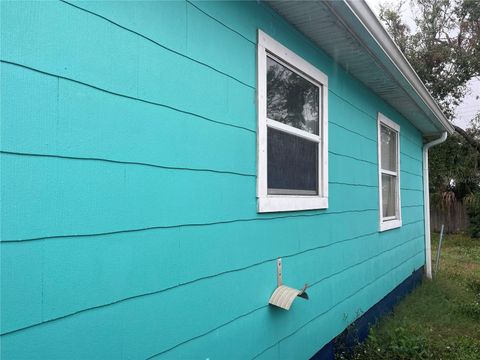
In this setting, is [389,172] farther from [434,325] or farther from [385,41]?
[385,41]

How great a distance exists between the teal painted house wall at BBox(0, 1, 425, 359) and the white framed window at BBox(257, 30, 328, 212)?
0.32ft

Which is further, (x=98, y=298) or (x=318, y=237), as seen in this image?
(x=318, y=237)

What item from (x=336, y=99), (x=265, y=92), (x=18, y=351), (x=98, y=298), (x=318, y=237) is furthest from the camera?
(x=336, y=99)

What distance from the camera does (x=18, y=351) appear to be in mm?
1211

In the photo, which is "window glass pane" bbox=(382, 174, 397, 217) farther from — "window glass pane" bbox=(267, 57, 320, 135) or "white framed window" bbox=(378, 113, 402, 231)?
"window glass pane" bbox=(267, 57, 320, 135)

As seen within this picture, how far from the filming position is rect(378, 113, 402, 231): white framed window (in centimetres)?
497

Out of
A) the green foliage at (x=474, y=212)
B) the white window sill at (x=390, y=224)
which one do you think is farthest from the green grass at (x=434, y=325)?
the green foliage at (x=474, y=212)

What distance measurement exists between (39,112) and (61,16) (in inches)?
13.7

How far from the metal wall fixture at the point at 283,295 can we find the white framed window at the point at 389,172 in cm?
253

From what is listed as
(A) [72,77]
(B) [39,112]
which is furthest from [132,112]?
(B) [39,112]

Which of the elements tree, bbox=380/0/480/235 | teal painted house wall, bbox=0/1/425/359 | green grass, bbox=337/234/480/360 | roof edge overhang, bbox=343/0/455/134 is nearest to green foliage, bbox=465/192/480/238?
tree, bbox=380/0/480/235

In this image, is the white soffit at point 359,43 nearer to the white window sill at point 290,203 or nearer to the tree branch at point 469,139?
the white window sill at point 290,203

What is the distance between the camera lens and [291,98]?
9.51 feet

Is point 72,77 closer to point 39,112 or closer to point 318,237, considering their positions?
point 39,112
